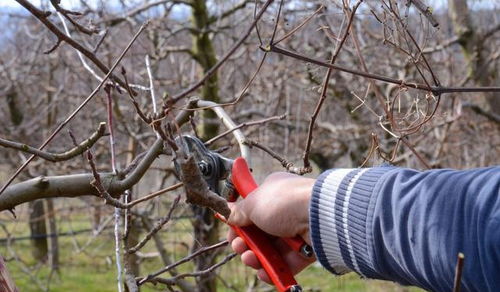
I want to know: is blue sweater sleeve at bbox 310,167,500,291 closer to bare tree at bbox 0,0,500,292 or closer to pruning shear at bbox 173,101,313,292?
pruning shear at bbox 173,101,313,292

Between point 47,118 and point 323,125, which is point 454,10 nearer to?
point 323,125

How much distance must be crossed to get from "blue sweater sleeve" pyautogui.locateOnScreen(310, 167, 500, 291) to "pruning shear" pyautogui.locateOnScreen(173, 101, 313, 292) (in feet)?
0.50

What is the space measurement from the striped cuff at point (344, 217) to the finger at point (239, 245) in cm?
26

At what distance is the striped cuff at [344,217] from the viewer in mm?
1371

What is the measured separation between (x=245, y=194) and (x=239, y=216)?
83 millimetres

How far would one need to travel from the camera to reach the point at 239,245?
1.72 m

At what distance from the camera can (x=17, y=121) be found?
11.1m

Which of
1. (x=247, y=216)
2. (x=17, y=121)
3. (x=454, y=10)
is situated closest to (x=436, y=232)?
(x=247, y=216)

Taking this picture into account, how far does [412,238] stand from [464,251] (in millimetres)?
104

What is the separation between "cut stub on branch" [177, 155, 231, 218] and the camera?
1218 mm

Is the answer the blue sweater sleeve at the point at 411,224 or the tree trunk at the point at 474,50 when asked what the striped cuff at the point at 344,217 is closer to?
the blue sweater sleeve at the point at 411,224

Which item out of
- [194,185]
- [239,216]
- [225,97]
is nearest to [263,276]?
[239,216]

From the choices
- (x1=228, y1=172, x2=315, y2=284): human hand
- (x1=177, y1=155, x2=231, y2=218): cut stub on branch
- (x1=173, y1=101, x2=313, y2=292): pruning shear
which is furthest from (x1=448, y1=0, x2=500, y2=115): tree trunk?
(x1=177, y1=155, x2=231, y2=218): cut stub on branch

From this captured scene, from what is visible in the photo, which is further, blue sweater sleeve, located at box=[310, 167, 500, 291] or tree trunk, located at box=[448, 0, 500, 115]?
tree trunk, located at box=[448, 0, 500, 115]
